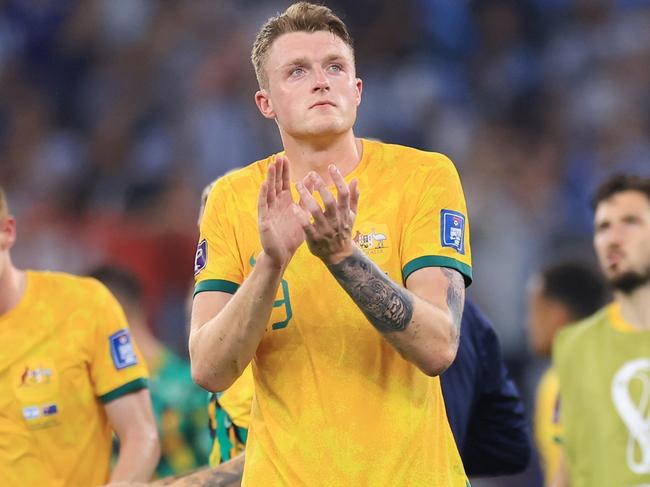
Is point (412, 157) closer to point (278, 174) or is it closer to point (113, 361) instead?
point (278, 174)

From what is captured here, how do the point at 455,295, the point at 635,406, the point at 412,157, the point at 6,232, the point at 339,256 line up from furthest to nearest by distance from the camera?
1. the point at 635,406
2. the point at 6,232
3. the point at 412,157
4. the point at 455,295
5. the point at 339,256

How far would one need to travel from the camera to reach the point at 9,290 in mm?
5043

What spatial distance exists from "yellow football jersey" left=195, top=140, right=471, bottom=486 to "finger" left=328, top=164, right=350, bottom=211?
0.39 metres

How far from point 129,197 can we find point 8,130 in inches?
47.8

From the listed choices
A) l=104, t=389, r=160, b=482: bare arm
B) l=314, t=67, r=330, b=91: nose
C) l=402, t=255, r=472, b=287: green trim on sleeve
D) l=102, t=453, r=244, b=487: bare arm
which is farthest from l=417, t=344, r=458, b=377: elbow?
l=104, t=389, r=160, b=482: bare arm

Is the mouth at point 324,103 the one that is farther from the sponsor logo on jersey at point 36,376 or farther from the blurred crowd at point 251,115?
the blurred crowd at point 251,115

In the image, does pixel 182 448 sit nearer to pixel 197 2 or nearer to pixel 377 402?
pixel 377 402

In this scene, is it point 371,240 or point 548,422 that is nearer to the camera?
point 371,240

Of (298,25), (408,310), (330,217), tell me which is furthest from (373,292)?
(298,25)

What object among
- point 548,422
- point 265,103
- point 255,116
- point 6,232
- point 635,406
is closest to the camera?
point 265,103

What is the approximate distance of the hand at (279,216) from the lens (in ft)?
10.3

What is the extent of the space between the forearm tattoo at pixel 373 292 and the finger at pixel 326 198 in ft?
0.45

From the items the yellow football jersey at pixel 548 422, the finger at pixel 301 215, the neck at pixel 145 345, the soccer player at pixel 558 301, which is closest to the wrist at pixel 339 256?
the finger at pixel 301 215

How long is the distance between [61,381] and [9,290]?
0.43 metres
